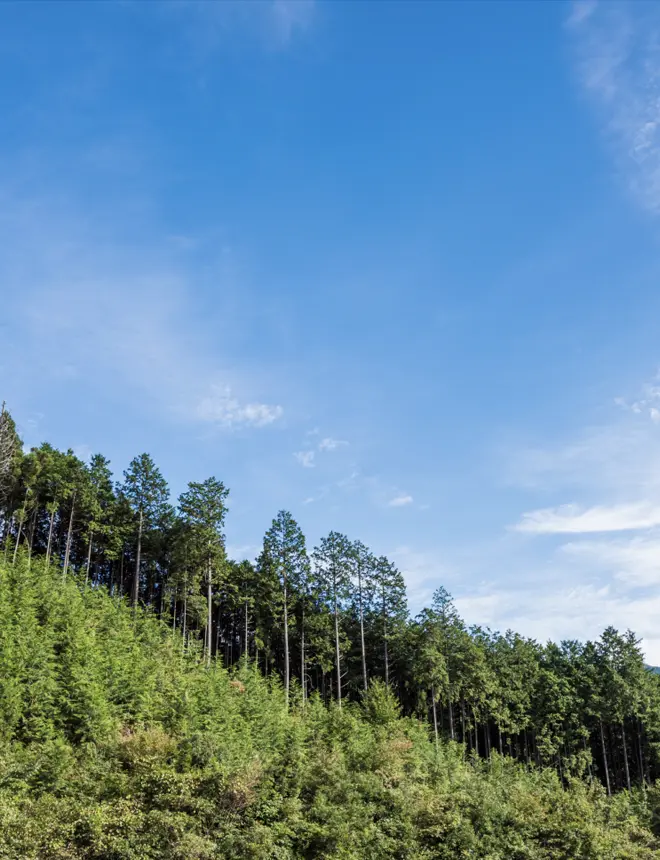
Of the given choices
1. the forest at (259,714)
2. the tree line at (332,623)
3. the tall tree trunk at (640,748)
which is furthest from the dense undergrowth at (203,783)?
the tall tree trunk at (640,748)

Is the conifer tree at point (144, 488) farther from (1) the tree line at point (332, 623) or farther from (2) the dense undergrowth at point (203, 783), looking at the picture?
(2) the dense undergrowth at point (203, 783)

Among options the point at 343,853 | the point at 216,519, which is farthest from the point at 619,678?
the point at 343,853

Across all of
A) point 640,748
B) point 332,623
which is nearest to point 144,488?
point 332,623

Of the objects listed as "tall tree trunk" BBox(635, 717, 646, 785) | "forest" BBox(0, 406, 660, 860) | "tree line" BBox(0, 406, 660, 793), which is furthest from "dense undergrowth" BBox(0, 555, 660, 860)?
"tall tree trunk" BBox(635, 717, 646, 785)

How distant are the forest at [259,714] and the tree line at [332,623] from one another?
0.26 metres

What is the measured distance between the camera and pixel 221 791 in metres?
19.7

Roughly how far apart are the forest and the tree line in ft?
0.84

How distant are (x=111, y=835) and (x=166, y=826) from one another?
1.54 metres

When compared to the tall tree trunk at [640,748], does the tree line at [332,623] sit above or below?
above

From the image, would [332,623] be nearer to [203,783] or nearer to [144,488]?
[144,488]

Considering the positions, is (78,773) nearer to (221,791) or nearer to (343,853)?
(221,791)

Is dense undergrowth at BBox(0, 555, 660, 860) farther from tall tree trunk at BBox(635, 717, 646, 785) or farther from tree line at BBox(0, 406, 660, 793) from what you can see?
tall tree trunk at BBox(635, 717, 646, 785)

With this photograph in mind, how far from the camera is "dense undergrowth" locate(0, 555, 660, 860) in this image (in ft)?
58.3

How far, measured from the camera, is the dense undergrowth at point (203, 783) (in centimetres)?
1778
